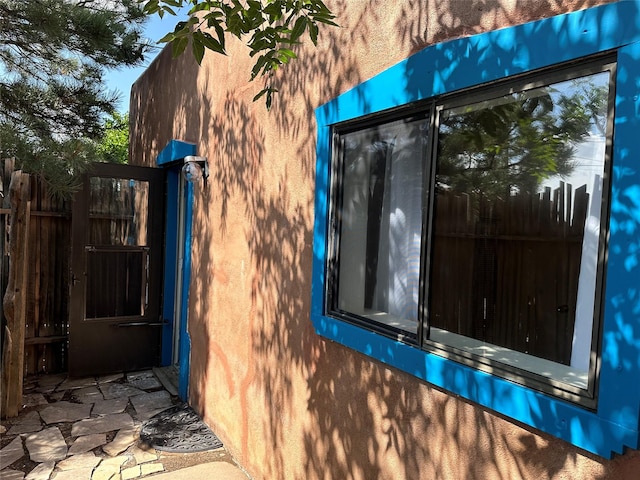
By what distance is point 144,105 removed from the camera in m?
7.18

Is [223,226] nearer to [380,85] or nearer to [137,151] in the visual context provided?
[380,85]

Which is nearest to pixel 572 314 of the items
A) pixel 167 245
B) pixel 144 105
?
pixel 167 245

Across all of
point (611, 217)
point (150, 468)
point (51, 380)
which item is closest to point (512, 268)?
point (611, 217)

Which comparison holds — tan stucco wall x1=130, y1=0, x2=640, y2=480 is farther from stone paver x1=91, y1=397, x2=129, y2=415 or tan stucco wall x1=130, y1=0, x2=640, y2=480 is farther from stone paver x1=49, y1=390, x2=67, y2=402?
stone paver x1=49, y1=390, x2=67, y2=402

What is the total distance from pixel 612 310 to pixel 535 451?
0.58 metres

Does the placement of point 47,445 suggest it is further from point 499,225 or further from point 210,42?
point 499,225

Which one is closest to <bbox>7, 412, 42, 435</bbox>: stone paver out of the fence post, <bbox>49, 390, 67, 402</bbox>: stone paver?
the fence post

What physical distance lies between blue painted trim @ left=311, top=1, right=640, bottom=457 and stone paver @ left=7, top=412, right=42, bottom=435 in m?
3.72

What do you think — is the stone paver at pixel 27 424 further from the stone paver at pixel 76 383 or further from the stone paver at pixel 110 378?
the stone paver at pixel 110 378

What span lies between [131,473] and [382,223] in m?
2.67

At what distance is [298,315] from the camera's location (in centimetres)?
317

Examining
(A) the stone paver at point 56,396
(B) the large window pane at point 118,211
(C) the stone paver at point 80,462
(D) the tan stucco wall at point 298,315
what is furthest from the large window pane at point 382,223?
(B) the large window pane at point 118,211

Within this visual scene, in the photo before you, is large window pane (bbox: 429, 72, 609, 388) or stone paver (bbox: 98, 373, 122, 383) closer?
large window pane (bbox: 429, 72, 609, 388)

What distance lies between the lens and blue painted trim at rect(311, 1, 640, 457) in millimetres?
1402
